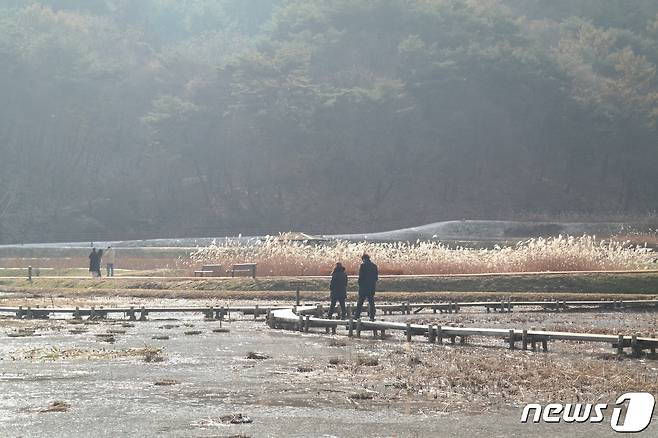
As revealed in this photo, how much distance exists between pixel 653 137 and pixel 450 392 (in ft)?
281

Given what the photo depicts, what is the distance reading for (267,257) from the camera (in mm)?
49219

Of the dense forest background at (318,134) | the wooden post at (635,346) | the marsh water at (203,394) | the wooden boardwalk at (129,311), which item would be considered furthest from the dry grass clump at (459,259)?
the dense forest background at (318,134)

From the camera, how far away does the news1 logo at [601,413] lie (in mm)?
16016

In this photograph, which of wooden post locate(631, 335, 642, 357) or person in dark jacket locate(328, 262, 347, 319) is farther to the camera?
person in dark jacket locate(328, 262, 347, 319)

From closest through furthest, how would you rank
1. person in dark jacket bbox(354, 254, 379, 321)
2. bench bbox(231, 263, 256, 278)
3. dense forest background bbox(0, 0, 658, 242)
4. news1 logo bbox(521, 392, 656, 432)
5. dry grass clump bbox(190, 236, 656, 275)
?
1. news1 logo bbox(521, 392, 656, 432)
2. person in dark jacket bbox(354, 254, 379, 321)
3. dry grass clump bbox(190, 236, 656, 275)
4. bench bbox(231, 263, 256, 278)
5. dense forest background bbox(0, 0, 658, 242)

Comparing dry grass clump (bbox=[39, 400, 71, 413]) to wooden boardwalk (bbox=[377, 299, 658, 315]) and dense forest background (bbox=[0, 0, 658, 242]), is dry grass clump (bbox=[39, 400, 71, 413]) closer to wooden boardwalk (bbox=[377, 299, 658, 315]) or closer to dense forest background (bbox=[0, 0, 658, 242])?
wooden boardwalk (bbox=[377, 299, 658, 315])

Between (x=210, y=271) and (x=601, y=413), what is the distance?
112 ft

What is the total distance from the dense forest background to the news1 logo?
240ft

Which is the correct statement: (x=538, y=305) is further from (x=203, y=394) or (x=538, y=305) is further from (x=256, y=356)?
(x=203, y=394)

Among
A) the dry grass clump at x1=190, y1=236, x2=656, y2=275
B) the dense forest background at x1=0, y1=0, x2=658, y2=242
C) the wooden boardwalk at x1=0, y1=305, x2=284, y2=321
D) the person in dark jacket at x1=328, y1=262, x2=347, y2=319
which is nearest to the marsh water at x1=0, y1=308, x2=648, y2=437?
the person in dark jacket at x1=328, y1=262, x2=347, y2=319

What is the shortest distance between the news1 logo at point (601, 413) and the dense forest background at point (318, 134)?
73225mm

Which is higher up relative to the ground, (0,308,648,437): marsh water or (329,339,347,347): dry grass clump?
(329,339,347,347): dry grass clump

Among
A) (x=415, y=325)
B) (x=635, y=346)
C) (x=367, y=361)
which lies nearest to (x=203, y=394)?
(x=367, y=361)

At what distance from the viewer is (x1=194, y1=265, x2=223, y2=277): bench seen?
49.3 metres
